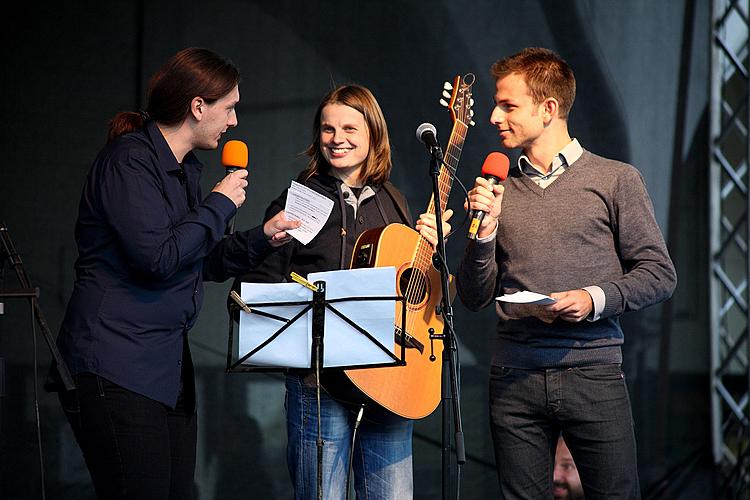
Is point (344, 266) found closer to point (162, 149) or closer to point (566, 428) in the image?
→ point (162, 149)

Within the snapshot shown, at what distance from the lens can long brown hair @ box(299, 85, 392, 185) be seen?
2.97m

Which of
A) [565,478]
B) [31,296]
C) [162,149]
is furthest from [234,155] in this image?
[565,478]

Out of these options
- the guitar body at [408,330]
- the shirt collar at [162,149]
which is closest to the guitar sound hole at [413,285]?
the guitar body at [408,330]

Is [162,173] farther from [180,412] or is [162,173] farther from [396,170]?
[396,170]

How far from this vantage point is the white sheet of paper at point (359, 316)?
8.12ft

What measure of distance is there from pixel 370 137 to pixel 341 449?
3.24ft

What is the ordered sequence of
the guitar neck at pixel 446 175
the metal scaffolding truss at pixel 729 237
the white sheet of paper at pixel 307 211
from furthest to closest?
the metal scaffolding truss at pixel 729 237
the guitar neck at pixel 446 175
the white sheet of paper at pixel 307 211

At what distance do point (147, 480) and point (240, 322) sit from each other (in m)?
0.48

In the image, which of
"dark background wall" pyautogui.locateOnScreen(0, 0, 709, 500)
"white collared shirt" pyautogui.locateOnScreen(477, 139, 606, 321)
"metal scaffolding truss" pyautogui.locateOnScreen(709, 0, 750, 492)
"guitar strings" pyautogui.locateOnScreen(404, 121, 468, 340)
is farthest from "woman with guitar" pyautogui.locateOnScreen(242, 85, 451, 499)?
"metal scaffolding truss" pyautogui.locateOnScreen(709, 0, 750, 492)

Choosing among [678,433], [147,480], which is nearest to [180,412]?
[147,480]

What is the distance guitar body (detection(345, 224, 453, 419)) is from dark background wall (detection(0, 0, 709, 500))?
1.43 m

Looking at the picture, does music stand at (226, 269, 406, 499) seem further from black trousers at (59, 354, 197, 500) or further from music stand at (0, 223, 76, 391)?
music stand at (0, 223, 76, 391)

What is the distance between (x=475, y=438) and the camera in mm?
5027

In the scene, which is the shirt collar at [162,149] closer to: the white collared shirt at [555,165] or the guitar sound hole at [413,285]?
the guitar sound hole at [413,285]
